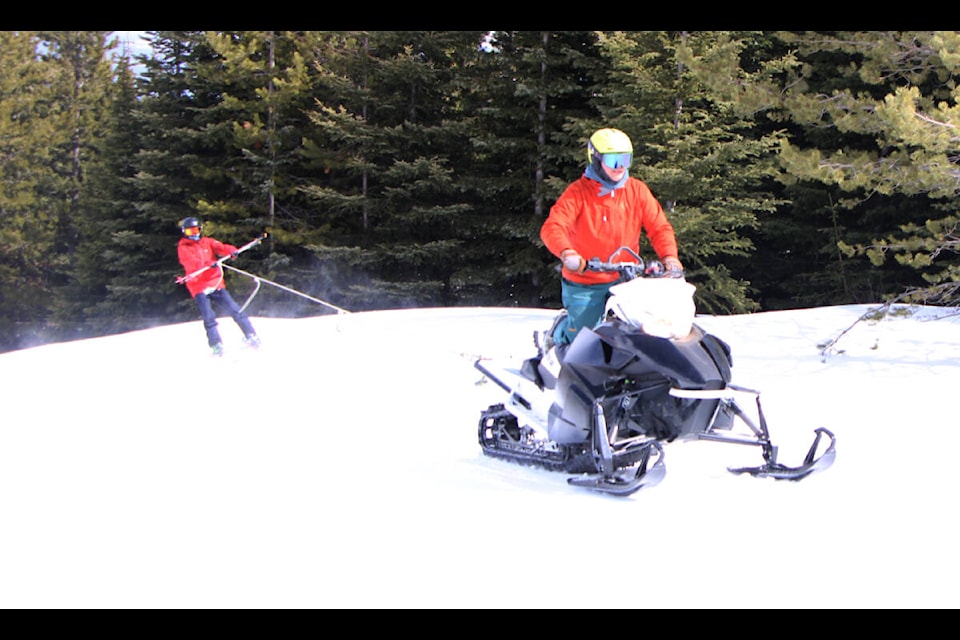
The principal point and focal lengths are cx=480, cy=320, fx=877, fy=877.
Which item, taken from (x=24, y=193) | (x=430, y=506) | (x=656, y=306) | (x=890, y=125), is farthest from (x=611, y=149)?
(x=24, y=193)

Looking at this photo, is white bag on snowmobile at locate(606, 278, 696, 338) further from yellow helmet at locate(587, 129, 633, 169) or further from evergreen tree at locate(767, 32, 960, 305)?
evergreen tree at locate(767, 32, 960, 305)

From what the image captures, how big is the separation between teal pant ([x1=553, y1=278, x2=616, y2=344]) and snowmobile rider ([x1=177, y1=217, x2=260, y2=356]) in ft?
20.4

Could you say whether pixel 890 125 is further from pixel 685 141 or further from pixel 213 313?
pixel 213 313

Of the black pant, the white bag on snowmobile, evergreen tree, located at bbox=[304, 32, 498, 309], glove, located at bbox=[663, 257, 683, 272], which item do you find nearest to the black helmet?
the black pant

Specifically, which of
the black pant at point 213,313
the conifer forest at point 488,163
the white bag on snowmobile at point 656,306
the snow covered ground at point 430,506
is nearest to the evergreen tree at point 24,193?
the conifer forest at point 488,163

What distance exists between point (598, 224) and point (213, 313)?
21.7 feet

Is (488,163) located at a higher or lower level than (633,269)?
lower

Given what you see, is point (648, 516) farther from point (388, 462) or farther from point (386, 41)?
point (386, 41)

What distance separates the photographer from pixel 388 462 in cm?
525

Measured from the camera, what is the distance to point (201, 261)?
34.7 ft

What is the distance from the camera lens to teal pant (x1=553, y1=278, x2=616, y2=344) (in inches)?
202

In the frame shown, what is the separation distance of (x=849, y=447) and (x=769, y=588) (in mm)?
2612

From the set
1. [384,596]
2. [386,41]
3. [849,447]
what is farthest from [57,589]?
[386,41]

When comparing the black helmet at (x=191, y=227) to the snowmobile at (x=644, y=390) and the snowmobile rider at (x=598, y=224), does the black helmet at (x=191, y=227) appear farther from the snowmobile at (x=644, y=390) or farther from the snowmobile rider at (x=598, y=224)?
the snowmobile at (x=644, y=390)
